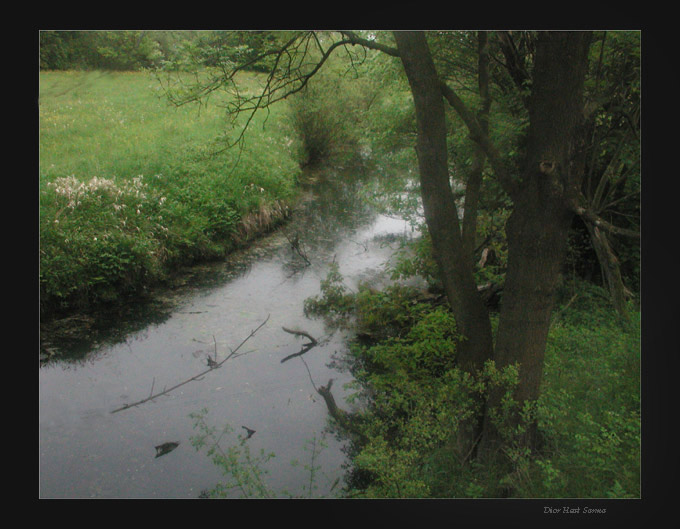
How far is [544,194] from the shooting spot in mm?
2871

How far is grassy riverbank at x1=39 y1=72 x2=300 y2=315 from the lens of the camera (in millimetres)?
4391

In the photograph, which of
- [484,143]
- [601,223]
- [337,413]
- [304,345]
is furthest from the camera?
[304,345]

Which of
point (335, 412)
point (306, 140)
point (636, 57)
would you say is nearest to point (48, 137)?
point (335, 412)

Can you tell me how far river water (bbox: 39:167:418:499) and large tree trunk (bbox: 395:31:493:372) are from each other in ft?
4.32

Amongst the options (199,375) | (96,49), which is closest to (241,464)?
(199,375)

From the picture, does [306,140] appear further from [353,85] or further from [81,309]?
[81,309]

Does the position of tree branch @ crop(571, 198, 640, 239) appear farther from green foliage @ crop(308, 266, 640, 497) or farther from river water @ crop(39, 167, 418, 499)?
river water @ crop(39, 167, 418, 499)

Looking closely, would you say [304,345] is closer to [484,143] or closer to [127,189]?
[484,143]

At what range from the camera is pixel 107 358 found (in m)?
4.61

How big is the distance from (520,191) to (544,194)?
0.50 ft

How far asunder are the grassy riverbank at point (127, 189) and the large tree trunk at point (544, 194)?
7.15ft
